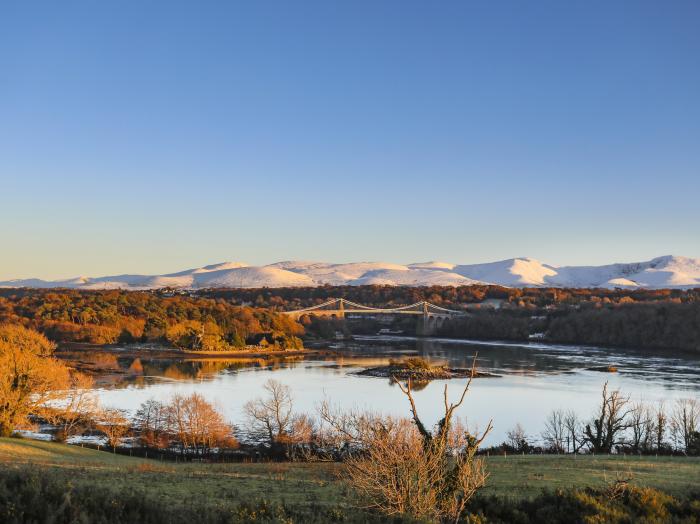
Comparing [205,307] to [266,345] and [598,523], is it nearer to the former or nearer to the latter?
[266,345]

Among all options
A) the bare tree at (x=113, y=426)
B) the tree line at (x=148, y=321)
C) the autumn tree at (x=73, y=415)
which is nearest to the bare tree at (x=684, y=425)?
the bare tree at (x=113, y=426)

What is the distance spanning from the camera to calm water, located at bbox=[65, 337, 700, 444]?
32125 millimetres

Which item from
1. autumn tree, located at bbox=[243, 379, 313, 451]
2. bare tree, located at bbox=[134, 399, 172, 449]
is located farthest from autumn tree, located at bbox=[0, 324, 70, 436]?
autumn tree, located at bbox=[243, 379, 313, 451]

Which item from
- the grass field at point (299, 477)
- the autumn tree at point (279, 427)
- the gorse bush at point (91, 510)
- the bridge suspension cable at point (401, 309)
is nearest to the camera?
the gorse bush at point (91, 510)

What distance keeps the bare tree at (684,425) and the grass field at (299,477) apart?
5.92 meters

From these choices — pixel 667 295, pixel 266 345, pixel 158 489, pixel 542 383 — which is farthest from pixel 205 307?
pixel 158 489

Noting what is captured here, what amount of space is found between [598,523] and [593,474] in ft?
21.1

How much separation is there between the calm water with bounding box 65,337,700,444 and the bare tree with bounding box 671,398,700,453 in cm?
301

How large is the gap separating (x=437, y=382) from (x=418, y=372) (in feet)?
8.32

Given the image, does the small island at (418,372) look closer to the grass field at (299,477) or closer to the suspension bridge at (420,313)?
the grass field at (299,477)

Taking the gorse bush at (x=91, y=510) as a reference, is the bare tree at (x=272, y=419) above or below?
below

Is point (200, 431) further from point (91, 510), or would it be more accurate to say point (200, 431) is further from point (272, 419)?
point (91, 510)

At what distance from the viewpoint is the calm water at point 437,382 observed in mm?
32125

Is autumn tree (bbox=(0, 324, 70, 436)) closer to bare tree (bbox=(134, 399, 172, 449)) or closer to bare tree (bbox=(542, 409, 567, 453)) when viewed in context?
bare tree (bbox=(134, 399, 172, 449))
